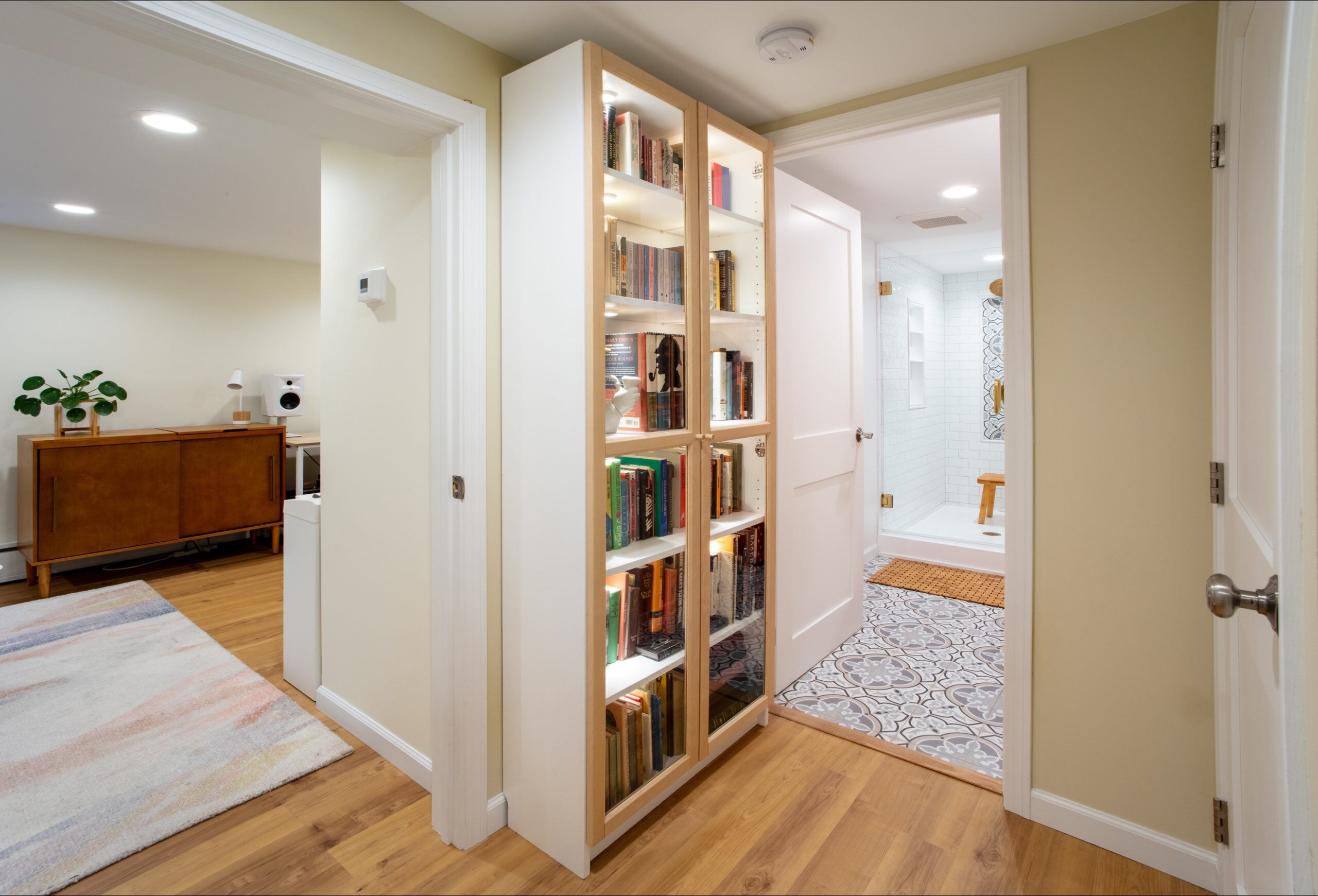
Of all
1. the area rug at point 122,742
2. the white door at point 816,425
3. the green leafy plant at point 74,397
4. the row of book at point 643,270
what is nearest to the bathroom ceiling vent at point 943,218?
the white door at point 816,425

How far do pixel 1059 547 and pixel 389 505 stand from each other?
2135 millimetres

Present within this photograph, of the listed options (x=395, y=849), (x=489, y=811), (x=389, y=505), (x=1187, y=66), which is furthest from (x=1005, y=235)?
(x=395, y=849)

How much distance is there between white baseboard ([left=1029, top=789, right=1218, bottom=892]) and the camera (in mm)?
1730

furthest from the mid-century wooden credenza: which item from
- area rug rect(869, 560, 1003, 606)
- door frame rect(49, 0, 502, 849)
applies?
area rug rect(869, 560, 1003, 606)

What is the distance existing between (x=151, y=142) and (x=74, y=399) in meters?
2.51

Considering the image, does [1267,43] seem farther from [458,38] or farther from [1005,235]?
[458,38]

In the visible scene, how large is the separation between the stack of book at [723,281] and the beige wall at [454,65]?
0.76 m

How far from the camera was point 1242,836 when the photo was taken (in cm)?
111

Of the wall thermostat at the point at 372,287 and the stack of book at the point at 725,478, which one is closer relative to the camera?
the wall thermostat at the point at 372,287

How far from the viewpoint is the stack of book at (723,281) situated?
2.29 m

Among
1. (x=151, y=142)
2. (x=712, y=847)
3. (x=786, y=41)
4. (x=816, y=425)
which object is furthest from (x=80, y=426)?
(x=786, y=41)

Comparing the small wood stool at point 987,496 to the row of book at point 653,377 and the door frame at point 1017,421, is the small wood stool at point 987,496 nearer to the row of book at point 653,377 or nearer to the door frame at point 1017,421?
the door frame at point 1017,421

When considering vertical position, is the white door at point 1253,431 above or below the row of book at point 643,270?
below

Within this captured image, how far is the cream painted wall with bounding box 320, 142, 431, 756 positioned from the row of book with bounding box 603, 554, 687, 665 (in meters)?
0.61
